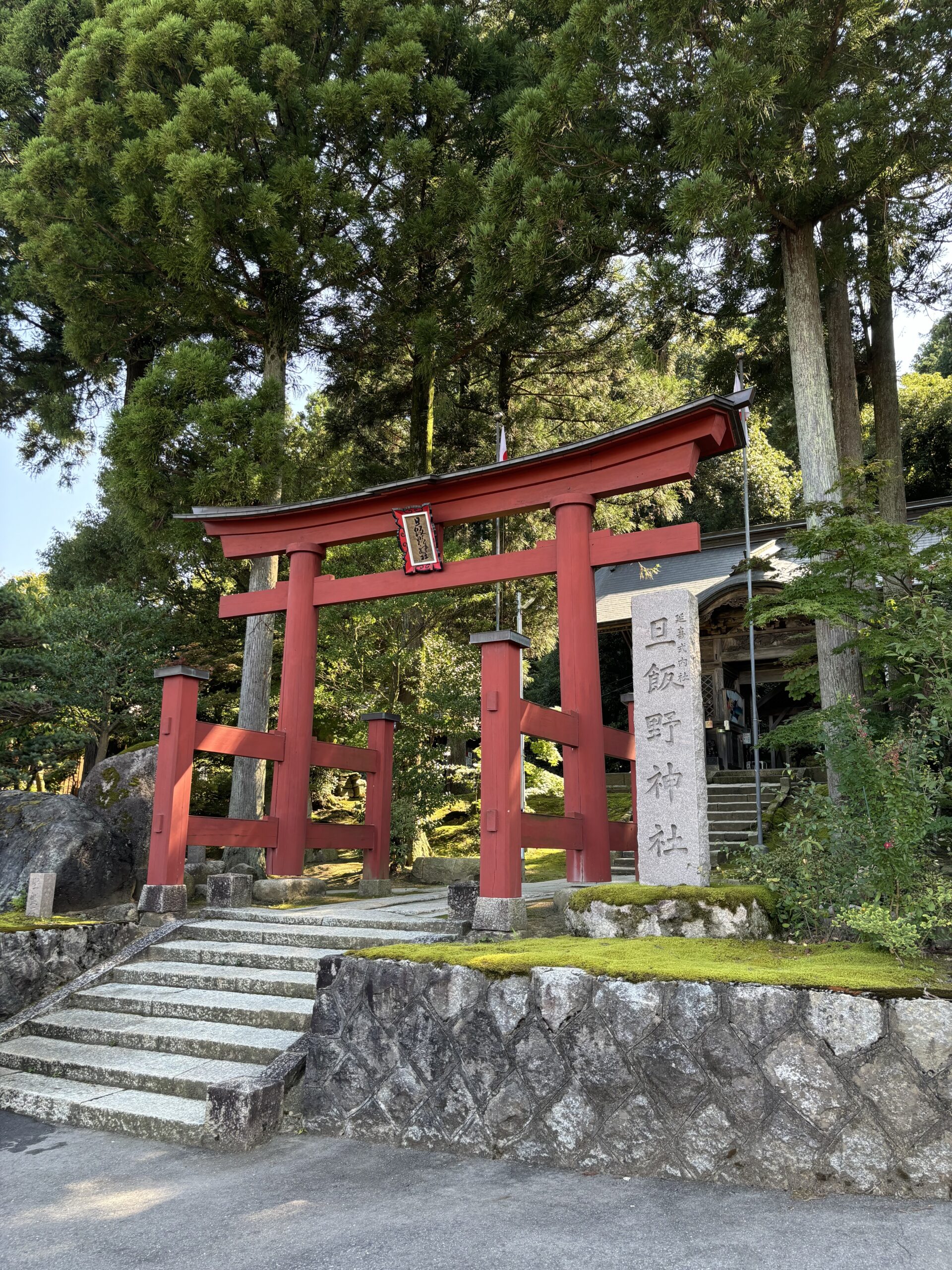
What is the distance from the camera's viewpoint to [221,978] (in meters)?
5.35

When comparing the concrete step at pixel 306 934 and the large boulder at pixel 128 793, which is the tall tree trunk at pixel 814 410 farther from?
the large boulder at pixel 128 793

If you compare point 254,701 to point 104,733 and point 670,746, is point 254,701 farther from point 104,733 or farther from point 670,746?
point 670,746

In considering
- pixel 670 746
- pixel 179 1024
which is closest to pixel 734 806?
pixel 670 746

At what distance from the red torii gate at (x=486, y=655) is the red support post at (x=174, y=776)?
0.01 meters

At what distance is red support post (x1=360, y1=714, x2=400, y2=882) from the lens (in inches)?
350

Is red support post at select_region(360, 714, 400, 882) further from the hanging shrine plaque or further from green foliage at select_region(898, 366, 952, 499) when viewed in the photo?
green foliage at select_region(898, 366, 952, 499)

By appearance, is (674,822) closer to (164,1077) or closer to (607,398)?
(164,1077)

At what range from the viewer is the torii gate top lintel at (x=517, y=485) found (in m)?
7.33

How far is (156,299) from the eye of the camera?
12875mm

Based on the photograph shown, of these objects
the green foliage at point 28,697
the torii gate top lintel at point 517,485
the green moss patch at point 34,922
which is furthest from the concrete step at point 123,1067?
the green foliage at point 28,697

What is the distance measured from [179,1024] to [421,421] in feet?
35.6

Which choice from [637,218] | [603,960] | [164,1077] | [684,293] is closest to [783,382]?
[684,293]

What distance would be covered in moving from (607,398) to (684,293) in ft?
16.4

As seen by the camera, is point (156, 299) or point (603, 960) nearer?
point (603, 960)
